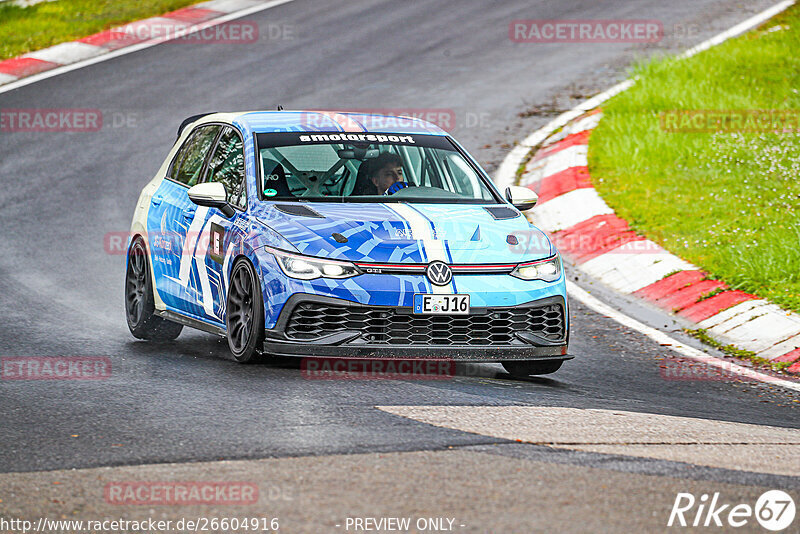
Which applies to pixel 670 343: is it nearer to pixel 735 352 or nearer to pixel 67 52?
pixel 735 352

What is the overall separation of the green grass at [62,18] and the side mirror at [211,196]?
13.4 meters

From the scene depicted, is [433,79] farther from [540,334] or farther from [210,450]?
[210,450]

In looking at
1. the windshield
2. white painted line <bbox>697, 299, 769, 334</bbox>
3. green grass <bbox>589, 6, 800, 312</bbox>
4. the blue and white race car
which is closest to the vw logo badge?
the blue and white race car

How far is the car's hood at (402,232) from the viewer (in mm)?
7266

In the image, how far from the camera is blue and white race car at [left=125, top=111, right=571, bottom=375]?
720 centimetres

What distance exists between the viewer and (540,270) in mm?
7590

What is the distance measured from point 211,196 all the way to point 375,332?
5.14 feet

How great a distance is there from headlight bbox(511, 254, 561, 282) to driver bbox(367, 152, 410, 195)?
1.29m

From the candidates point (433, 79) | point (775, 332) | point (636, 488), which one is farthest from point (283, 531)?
point (433, 79)

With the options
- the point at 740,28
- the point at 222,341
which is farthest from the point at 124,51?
the point at 222,341

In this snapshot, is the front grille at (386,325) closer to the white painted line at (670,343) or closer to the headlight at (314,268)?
the headlight at (314,268)

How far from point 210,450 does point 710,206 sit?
27.0 feet

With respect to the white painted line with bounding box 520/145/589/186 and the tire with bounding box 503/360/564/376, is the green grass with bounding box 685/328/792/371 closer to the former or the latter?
the tire with bounding box 503/360/564/376

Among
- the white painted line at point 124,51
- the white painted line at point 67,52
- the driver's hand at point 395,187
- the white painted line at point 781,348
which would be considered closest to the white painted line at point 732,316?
the white painted line at point 781,348
